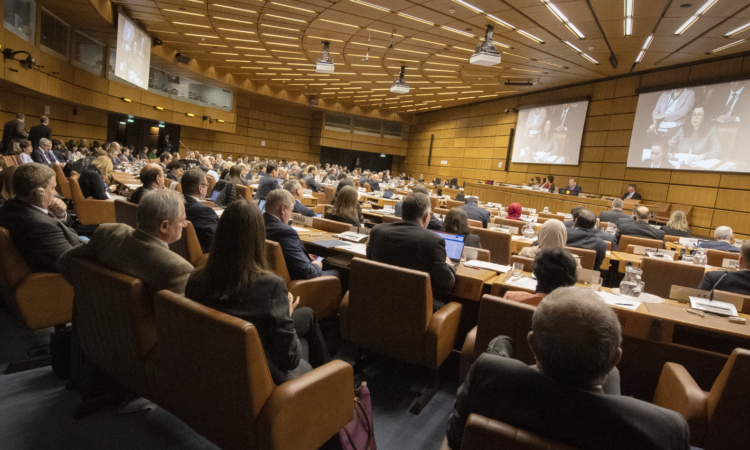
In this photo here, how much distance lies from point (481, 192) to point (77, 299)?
12.3 m

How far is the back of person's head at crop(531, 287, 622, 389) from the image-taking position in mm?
1085

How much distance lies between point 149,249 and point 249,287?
61 centimetres

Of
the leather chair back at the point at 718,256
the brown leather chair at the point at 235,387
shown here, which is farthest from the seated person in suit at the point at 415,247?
the leather chair back at the point at 718,256

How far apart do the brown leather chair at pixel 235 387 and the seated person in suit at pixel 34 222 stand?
1.43m

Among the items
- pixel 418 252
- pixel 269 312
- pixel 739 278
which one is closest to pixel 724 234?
pixel 739 278

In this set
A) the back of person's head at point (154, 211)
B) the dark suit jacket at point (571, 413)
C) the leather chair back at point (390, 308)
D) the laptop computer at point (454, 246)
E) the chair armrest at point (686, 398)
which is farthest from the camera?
the laptop computer at point (454, 246)

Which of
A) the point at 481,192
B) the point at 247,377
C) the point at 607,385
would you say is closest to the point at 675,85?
the point at 481,192

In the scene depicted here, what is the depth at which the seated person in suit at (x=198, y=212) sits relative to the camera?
12.3 feet

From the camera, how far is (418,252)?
279 centimetres

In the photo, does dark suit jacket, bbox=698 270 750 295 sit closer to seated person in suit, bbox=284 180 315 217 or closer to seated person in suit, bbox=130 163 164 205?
seated person in suit, bbox=284 180 315 217

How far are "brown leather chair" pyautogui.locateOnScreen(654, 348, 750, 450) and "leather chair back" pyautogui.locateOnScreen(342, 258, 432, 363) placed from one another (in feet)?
4.06

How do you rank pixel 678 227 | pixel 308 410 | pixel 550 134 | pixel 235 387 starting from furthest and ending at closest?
pixel 550 134 → pixel 678 227 → pixel 308 410 → pixel 235 387

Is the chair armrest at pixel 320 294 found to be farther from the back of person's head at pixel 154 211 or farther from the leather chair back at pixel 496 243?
the leather chair back at pixel 496 243

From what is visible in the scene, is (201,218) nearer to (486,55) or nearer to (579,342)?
(579,342)
